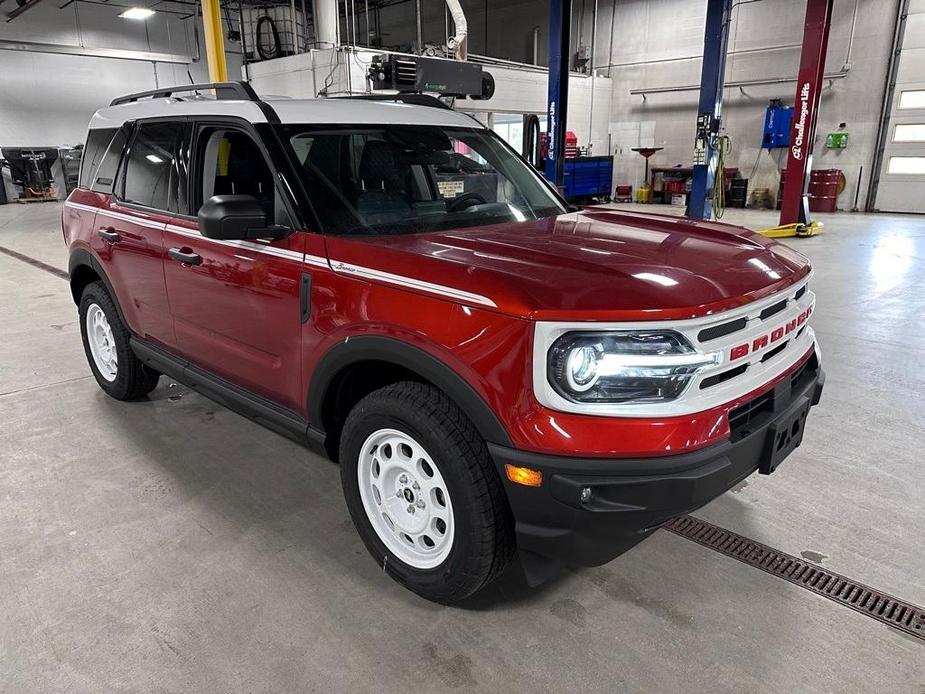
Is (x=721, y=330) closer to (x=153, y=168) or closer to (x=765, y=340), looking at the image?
(x=765, y=340)

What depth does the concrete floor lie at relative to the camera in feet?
6.20

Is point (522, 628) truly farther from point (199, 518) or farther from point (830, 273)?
point (830, 273)

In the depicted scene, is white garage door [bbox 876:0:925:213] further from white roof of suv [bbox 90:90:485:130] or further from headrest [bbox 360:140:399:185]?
headrest [bbox 360:140:399:185]

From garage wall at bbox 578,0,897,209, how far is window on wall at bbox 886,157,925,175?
44 cm

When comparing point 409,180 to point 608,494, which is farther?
point 409,180

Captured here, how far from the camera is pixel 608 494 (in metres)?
1.69

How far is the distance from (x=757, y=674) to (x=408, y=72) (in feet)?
26.5

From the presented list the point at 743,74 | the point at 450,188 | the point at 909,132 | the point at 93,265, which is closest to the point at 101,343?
the point at 93,265

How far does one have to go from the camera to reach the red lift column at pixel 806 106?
33.0 ft

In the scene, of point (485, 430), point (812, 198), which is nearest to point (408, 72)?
point (485, 430)

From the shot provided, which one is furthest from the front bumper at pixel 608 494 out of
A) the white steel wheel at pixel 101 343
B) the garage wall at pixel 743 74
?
the garage wall at pixel 743 74

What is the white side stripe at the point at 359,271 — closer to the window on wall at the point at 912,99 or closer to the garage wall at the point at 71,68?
the window on wall at the point at 912,99

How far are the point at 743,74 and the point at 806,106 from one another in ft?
20.1

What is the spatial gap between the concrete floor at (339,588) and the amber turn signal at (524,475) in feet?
1.95
